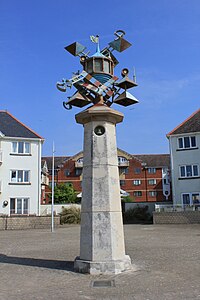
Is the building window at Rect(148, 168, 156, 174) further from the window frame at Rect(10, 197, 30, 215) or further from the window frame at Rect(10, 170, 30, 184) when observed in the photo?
the window frame at Rect(10, 197, 30, 215)

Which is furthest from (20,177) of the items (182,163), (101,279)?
Answer: (101,279)

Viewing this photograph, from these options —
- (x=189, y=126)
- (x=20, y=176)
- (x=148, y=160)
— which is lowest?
(x=20, y=176)

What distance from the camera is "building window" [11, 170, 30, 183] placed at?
33562 millimetres

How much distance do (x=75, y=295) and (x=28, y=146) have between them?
29.0 meters

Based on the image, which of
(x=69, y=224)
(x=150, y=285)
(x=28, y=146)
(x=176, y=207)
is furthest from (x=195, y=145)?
(x=150, y=285)

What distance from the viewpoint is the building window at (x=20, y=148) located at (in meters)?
33.9

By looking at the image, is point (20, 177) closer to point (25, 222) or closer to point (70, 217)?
point (25, 222)

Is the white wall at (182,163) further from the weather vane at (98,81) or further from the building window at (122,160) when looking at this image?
the building window at (122,160)

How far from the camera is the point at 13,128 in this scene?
115 ft

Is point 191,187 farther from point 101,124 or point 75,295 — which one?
point 75,295

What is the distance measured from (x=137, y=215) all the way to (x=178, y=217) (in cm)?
722

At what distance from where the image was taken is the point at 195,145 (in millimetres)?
33031

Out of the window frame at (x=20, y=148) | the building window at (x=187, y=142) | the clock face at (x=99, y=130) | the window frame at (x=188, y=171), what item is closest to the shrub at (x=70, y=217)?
the window frame at (x=20, y=148)

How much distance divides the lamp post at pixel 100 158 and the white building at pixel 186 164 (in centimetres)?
2432
